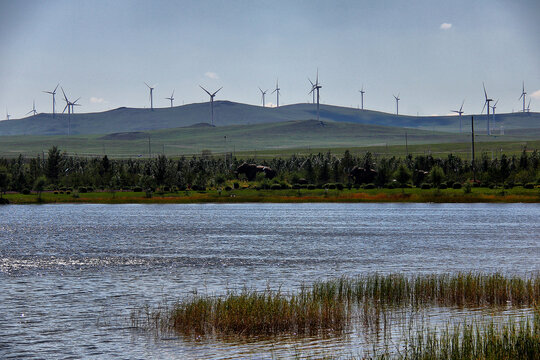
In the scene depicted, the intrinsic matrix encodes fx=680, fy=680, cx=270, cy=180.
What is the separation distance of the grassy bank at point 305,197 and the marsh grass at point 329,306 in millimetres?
94699

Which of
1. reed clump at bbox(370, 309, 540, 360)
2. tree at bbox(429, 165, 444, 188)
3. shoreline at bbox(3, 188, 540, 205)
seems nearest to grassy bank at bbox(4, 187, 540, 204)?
shoreline at bbox(3, 188, 540, 205)

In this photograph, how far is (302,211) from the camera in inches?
4798

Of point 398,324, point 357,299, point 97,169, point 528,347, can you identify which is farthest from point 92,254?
point 97,169

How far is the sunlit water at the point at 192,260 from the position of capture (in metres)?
27.8

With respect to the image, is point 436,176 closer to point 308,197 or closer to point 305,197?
point 308,197

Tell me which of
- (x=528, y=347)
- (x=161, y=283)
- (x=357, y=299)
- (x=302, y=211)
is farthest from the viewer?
(x=302, y=211)

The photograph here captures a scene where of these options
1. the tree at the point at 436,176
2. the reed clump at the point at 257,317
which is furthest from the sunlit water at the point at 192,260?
the tree at the point at 436,176

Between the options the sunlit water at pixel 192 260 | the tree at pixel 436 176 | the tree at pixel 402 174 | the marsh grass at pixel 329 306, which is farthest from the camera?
the tree at pixel 436 176

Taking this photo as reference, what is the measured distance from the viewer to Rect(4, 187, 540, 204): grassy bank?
429 feet

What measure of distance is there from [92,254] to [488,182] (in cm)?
11983

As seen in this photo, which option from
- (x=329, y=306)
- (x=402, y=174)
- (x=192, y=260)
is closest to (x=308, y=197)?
(x=402, y=174)

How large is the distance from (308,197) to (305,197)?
2.67 ft

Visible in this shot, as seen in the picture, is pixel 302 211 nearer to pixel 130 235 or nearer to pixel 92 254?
pixel 130 235

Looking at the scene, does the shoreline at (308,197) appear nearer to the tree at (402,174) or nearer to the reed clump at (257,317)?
the tree at (402,174)
